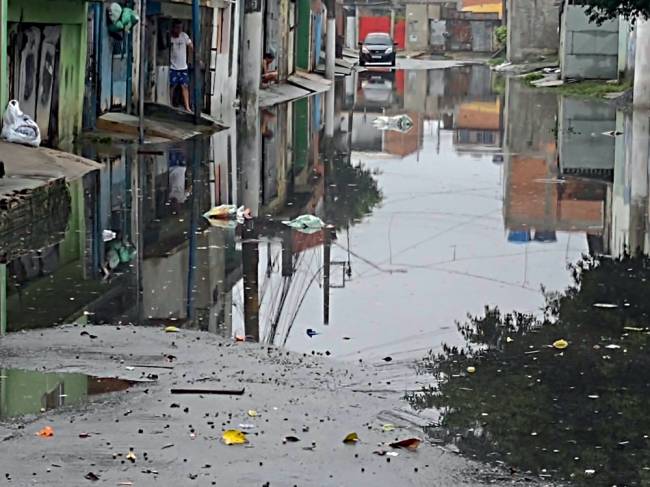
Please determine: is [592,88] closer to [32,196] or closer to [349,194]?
[349,194]

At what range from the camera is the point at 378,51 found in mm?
66062

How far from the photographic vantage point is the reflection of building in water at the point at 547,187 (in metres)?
15.9

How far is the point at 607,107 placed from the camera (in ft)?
123

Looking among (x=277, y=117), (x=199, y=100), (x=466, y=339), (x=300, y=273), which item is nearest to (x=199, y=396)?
(x=466, y=339)

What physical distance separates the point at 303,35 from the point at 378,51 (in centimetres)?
1750

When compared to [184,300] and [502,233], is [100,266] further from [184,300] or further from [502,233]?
[502,233]

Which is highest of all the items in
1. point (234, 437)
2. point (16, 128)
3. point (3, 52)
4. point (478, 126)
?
point (3, 52)

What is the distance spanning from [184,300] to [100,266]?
1.62 m

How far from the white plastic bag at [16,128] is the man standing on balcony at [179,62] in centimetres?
1019

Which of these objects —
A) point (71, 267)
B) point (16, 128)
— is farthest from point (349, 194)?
point (71, 267)

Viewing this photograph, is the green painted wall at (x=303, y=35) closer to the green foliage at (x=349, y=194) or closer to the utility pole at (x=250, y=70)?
the utility pole at (x=250, y=70)

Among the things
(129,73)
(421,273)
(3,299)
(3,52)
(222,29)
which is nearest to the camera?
(3,299)

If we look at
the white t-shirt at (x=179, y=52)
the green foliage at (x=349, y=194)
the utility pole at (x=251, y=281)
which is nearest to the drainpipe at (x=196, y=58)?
the white t-shirt at (x=179, y=52)

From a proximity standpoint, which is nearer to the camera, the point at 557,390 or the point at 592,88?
the point at 557,390
